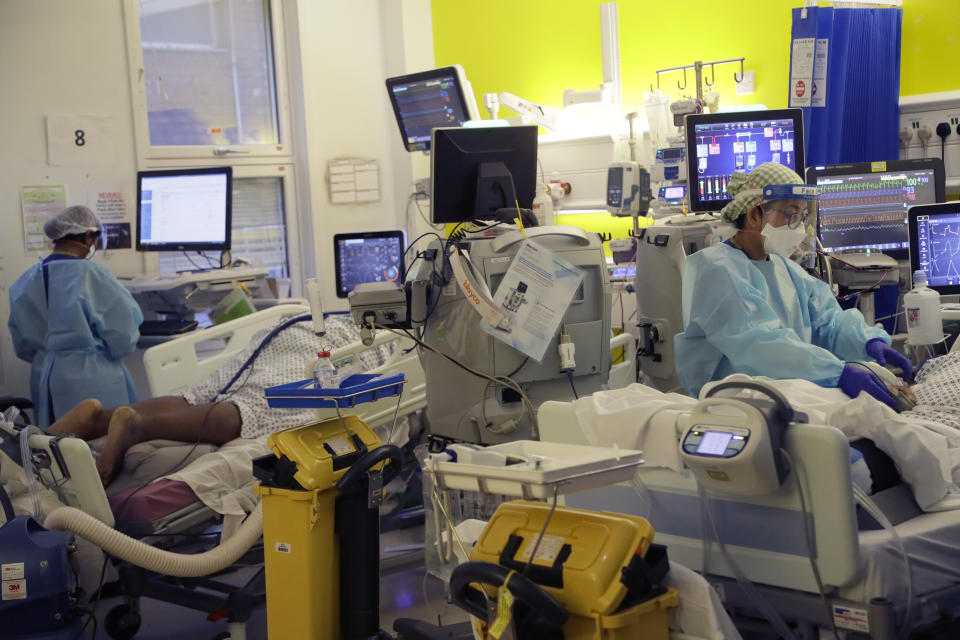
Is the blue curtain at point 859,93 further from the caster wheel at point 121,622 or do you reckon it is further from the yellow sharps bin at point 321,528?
the caster wheel at point 121,622

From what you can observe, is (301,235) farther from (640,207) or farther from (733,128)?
(733,128)

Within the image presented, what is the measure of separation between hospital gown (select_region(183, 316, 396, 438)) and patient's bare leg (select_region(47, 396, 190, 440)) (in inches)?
5.5

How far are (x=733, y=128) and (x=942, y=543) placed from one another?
7.37ft

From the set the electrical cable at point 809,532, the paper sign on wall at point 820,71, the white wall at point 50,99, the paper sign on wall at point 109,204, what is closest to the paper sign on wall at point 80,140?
the white wall at point 50,99

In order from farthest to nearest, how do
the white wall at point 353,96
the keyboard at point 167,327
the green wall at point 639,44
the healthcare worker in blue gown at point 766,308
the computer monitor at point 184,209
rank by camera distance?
the white wall at point 353,96, the computer monitor at point 184,209, the green wall at point 639,44, the keyboard at point 167,327, the healthcare worker in blue gown at point 766,308

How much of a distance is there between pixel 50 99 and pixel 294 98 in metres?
1.48

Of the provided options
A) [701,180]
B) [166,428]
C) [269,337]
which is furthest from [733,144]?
[166,428]

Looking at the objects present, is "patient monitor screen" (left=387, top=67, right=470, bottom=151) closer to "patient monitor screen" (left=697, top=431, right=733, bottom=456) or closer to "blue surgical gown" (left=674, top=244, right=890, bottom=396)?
"blue surgical gown" (left=674, top=244, right=890, bottom=396)

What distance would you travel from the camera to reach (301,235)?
6328mm

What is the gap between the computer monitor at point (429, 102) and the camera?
4762mm

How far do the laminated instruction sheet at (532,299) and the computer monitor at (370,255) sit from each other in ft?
6.08

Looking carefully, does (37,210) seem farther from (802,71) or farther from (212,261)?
(802,71)

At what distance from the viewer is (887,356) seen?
3.13 m

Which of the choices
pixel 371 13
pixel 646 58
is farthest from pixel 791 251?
pixel 371 13
